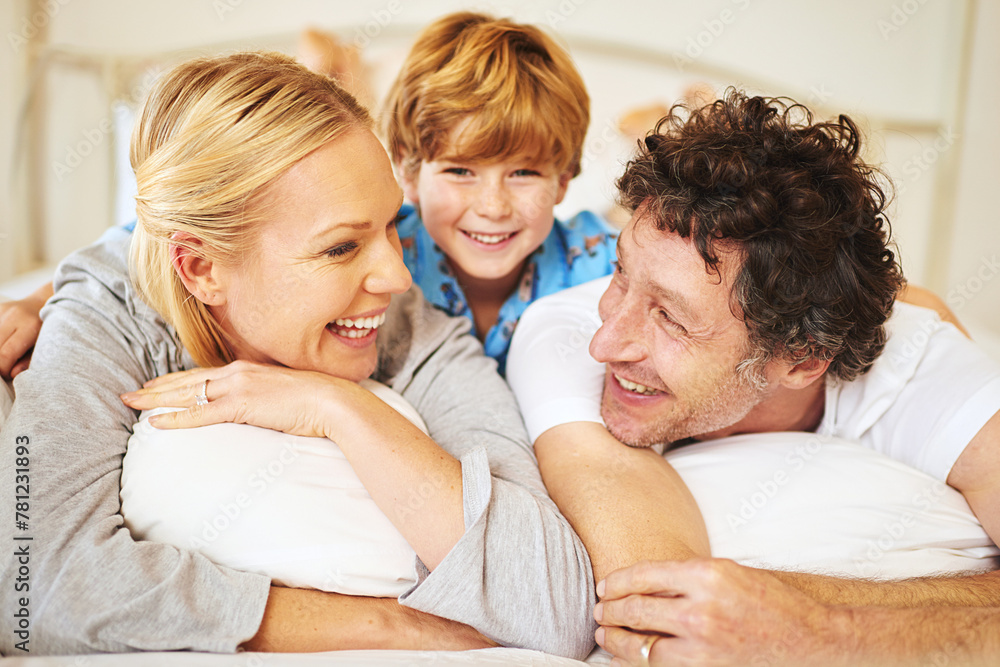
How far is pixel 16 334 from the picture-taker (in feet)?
4.25

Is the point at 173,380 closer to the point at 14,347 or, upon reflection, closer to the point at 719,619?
the point at 14,347

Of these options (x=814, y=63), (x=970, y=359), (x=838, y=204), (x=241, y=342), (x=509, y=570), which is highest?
(x=814, y=63)

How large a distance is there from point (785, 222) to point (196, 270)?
37.4 inches

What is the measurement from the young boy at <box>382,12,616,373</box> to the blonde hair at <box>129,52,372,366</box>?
18.4 inches

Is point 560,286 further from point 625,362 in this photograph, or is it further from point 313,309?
point 313,309

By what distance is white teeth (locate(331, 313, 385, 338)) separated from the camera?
1.28m

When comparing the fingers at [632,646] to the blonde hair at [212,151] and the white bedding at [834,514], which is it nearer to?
the white bedding at [834,514]

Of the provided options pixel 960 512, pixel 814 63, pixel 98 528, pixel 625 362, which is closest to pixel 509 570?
pixel 625 362

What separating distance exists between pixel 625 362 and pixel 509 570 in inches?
17.6

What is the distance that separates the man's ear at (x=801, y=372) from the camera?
1.33 meters

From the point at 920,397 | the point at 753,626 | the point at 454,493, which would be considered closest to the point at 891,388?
the point at 920,397

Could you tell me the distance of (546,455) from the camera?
1294mm

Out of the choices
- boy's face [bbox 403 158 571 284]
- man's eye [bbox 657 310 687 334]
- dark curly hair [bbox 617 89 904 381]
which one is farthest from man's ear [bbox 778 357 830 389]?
boy's face [bbox 403 158 571 284]

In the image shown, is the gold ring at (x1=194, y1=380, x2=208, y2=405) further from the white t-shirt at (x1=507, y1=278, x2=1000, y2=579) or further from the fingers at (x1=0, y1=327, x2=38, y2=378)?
the white t-shirt at (x1=507, y1=278, x2=1000, y2=579)
